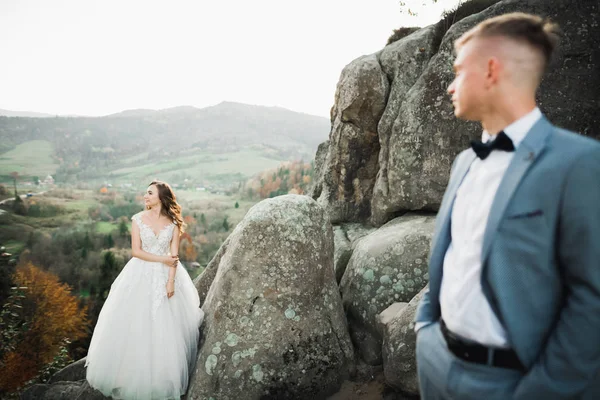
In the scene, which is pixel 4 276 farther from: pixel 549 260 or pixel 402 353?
pixel 549 260

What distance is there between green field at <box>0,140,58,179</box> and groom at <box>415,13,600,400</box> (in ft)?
265

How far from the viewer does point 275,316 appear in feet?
18.6

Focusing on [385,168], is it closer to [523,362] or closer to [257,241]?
[257,241]

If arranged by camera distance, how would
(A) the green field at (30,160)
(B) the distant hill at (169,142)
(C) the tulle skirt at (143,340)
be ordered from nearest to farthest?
(C) the tulle skirt at (143,340) < (A) the green field at (30,160) < (B) the distant hill at (169,142)

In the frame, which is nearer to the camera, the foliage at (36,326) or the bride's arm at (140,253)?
the bride's arm at (140,253)

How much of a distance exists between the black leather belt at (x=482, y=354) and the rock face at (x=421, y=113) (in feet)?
19.9

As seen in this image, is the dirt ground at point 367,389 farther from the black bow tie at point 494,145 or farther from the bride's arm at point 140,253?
the black bow tie at point 494,145

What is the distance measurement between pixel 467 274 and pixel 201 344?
4.81 metres

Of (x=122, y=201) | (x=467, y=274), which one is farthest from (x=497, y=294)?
(x=122, y=201)

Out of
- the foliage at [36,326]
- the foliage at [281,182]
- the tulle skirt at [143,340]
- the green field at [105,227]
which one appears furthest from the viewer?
the foliage at [281,182]

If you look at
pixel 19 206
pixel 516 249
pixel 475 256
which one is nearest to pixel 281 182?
pixel 19 206

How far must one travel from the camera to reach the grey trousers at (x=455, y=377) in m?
1.80

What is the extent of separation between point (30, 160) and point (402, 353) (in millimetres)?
85576

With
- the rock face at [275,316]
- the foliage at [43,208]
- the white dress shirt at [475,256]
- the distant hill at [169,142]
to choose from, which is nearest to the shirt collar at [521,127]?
the white dress shirt at [475,256]
